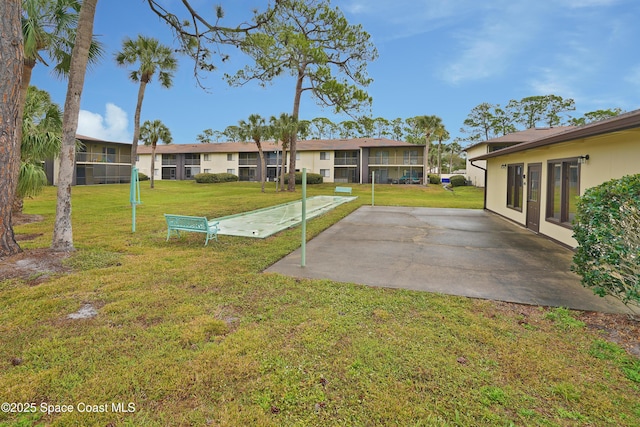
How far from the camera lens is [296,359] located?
3.12m

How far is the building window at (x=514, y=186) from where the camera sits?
12023mm

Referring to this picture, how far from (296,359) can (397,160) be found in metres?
42.2

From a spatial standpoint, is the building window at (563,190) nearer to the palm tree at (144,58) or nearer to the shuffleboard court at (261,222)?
the shuffleboard court at (261,222)

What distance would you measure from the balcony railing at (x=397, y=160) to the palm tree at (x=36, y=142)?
36.0 meters

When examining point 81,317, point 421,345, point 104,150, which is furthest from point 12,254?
point 104,150

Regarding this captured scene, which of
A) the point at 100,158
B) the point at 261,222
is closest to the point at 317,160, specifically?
the point at 100,158

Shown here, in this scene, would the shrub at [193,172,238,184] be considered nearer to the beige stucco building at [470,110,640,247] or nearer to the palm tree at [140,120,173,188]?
the palm tree at [140,120,173,188]

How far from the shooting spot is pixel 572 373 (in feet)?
9.74

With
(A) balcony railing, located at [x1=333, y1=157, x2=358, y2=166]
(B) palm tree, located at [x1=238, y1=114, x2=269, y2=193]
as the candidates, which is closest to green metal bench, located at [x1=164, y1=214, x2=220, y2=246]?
(B) palm tree, located at [x1=238, y1=114, x2=269, y2=193]

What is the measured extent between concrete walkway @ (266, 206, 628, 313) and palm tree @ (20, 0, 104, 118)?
25.5 feet

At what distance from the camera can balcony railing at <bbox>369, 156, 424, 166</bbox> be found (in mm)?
42812

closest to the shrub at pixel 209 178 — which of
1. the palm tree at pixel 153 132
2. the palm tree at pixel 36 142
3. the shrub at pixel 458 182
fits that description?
the palm tree at pixel 153 132

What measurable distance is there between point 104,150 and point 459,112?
191 ft

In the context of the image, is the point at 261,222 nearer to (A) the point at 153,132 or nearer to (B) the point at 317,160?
(A) the point at 153,132
